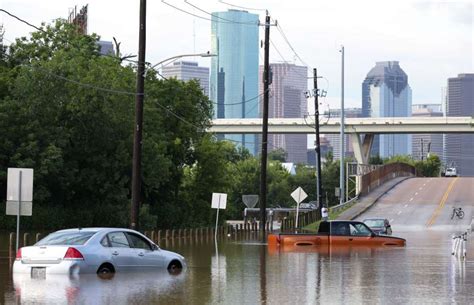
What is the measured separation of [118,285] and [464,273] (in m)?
9.93

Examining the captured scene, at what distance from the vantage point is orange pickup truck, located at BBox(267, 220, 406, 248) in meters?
41.9

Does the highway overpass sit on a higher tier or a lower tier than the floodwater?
higher

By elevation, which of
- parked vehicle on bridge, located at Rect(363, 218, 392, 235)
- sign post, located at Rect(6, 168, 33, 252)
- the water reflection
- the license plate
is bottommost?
the water reflection

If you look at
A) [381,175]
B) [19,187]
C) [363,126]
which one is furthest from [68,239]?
[363,126]

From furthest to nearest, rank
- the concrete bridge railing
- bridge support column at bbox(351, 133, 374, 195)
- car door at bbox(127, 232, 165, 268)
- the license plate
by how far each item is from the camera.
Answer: bridge support column at bbox(351, 133, 374, 195) → the concrete bridge railing → car door at bbox(127, 232, 165, 268) → the license plate

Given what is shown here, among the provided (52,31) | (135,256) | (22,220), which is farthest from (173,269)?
(52,31)

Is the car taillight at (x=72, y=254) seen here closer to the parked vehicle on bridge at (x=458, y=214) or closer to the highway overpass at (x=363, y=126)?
the parked vehicle on bridge at (x=458, y=214)

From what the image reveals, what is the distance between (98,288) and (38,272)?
10.5 feet

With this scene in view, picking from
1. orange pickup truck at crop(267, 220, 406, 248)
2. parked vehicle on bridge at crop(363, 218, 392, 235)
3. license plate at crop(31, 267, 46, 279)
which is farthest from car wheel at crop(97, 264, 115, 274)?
parked vehicle on bridge at crop(363, 218, 392, 235)

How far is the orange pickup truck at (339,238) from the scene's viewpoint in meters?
41.9

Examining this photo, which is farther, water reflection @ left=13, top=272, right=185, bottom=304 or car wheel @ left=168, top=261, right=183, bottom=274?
car wheel @ left=168, top=261, right=183, bottom=274

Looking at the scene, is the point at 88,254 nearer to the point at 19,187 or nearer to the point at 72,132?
the point at 19,187

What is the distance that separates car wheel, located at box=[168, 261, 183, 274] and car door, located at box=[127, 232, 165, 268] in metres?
0.33

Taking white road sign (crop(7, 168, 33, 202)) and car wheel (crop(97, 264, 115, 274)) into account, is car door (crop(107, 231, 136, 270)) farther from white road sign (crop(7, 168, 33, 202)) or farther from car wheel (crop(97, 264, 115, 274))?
white road sign (crop(7, 168, 33, 202))
